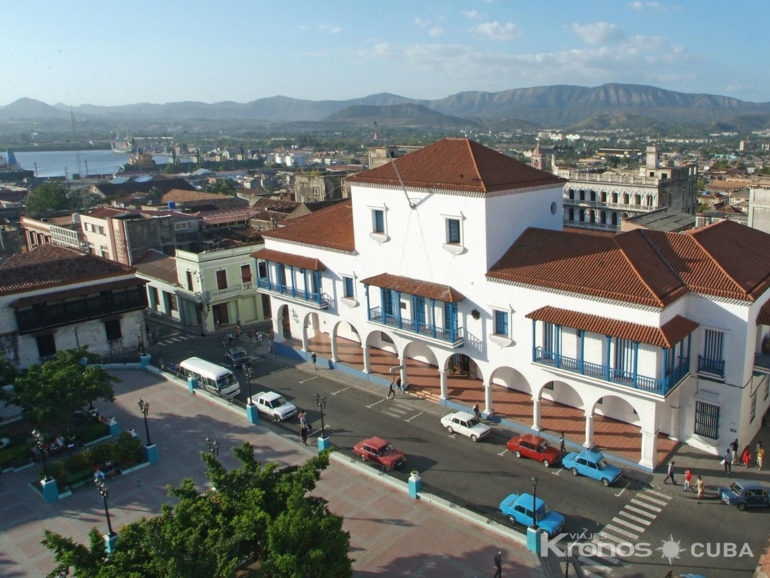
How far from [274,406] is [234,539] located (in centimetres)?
1728

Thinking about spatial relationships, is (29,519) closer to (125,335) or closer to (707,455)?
(125,335)

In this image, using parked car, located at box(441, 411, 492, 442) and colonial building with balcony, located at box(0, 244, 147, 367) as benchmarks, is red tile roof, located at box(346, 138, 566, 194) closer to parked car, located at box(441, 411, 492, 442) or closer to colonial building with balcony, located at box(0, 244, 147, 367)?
parked car, located at box(441, 411, 492, 442)

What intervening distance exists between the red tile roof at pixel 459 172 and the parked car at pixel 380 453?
1267 cm

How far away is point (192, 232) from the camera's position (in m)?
61.5

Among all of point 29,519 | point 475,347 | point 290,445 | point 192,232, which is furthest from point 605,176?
point 29,519

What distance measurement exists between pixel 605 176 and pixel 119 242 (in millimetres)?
58080

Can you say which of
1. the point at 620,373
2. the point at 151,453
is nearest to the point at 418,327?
the point at 620,373

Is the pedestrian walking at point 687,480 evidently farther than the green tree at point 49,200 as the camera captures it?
No

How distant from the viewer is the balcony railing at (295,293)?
133 ft

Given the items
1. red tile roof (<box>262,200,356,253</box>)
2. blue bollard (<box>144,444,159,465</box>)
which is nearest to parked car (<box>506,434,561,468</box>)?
red tile roof (<box>262,200,356,253</box>)

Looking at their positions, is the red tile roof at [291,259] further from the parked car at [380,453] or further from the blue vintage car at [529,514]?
the blue vintage car at [529,514]

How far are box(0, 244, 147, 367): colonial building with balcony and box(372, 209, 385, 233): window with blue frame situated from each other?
61.9 ft

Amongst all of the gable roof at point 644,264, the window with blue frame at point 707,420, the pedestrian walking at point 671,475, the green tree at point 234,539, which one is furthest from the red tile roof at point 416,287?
the green tree at point 234,539

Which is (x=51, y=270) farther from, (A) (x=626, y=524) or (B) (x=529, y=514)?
(A) (x=626, y=524)
